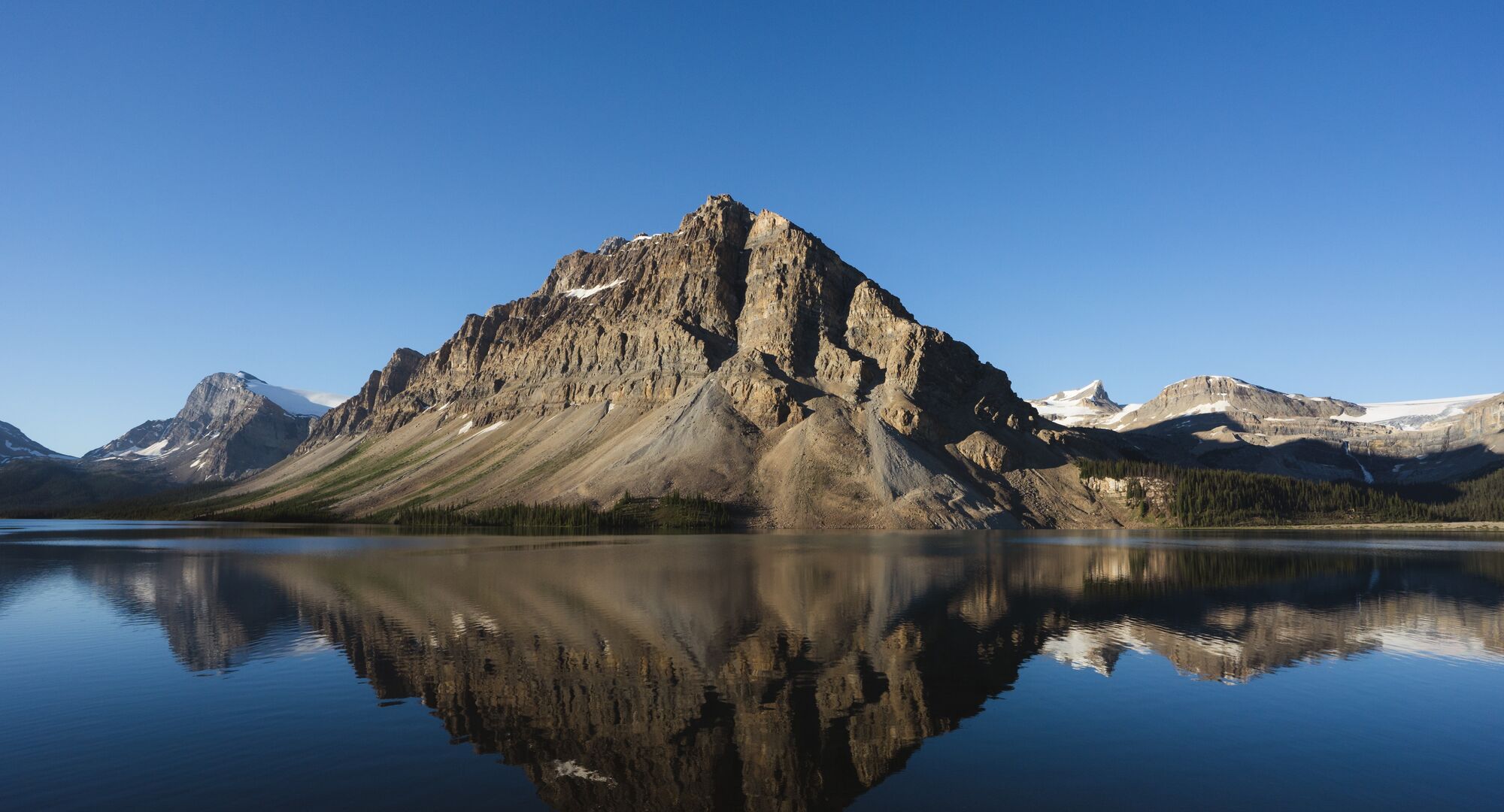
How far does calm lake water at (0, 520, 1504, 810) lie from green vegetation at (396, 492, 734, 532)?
90.2 metres

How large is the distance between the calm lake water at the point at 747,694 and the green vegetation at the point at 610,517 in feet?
296

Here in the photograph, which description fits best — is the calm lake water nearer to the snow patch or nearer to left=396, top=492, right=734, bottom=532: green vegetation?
the snow patch

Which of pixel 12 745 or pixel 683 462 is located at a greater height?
pixel 683 462

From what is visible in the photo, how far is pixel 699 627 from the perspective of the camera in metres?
36.1

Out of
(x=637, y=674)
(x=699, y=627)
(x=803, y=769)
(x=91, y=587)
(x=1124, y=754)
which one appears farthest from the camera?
(x=91, y=587)

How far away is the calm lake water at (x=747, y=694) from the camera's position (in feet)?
59.3

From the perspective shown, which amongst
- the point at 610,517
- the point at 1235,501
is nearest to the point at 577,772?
the point at 610,517

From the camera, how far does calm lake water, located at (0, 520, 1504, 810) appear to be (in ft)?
59.3

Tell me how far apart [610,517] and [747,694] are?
427 ft

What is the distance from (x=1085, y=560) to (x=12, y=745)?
76.5 meters

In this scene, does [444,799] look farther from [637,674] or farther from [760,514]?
[760,514]

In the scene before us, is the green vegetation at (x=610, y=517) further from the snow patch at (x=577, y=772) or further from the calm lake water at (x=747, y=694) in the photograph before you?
the snow patch at (x=577, y=772)

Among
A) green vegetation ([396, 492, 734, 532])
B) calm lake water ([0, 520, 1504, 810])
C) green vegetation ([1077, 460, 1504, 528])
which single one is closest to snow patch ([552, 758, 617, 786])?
calm lake water ([0, 520, 1504, 810])

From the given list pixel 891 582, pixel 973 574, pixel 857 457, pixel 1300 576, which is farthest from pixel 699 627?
pixel 857 457
